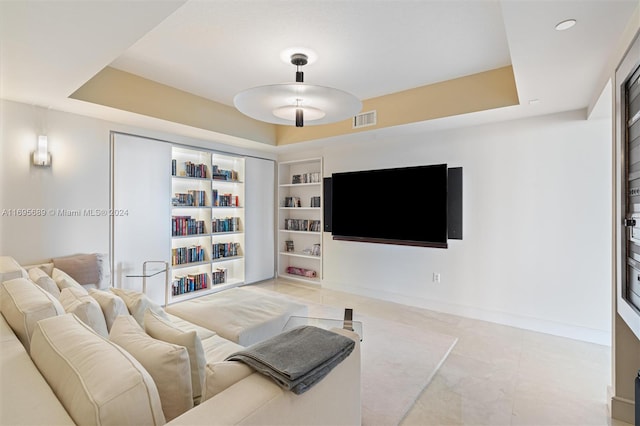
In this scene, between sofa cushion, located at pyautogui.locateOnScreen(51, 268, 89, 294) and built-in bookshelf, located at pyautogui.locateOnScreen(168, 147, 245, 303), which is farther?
built-in bookshelf, located at pyautogui.locateOnScreen(168, 147, 245, 303)

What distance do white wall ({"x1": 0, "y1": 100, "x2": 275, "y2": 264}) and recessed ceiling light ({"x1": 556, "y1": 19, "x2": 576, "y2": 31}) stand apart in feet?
13.5

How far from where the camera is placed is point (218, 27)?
2363mm

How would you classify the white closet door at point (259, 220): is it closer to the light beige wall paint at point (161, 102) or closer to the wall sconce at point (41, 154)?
the light beige wall paint at point (161, 102)

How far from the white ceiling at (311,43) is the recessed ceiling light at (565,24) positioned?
0.14ft

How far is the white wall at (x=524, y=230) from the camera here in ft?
10.0

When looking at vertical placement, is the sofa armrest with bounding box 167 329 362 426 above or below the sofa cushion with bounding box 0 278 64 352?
below

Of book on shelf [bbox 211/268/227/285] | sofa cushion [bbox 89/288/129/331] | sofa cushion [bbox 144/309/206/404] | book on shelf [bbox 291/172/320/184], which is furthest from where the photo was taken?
book on shelf [bbox 291/172/320/184]

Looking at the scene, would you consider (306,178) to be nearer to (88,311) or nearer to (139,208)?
(139,208)

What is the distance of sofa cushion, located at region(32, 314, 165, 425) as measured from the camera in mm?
802

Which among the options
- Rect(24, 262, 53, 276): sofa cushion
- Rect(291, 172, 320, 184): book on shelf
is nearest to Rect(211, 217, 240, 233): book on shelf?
Rect(291, 172, 320, 184): book on shelf

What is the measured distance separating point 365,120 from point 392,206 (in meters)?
1.18

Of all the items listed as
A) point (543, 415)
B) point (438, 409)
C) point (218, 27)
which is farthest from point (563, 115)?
point (218, 27)

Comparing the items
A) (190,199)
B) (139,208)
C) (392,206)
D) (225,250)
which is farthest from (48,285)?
(392,206)
